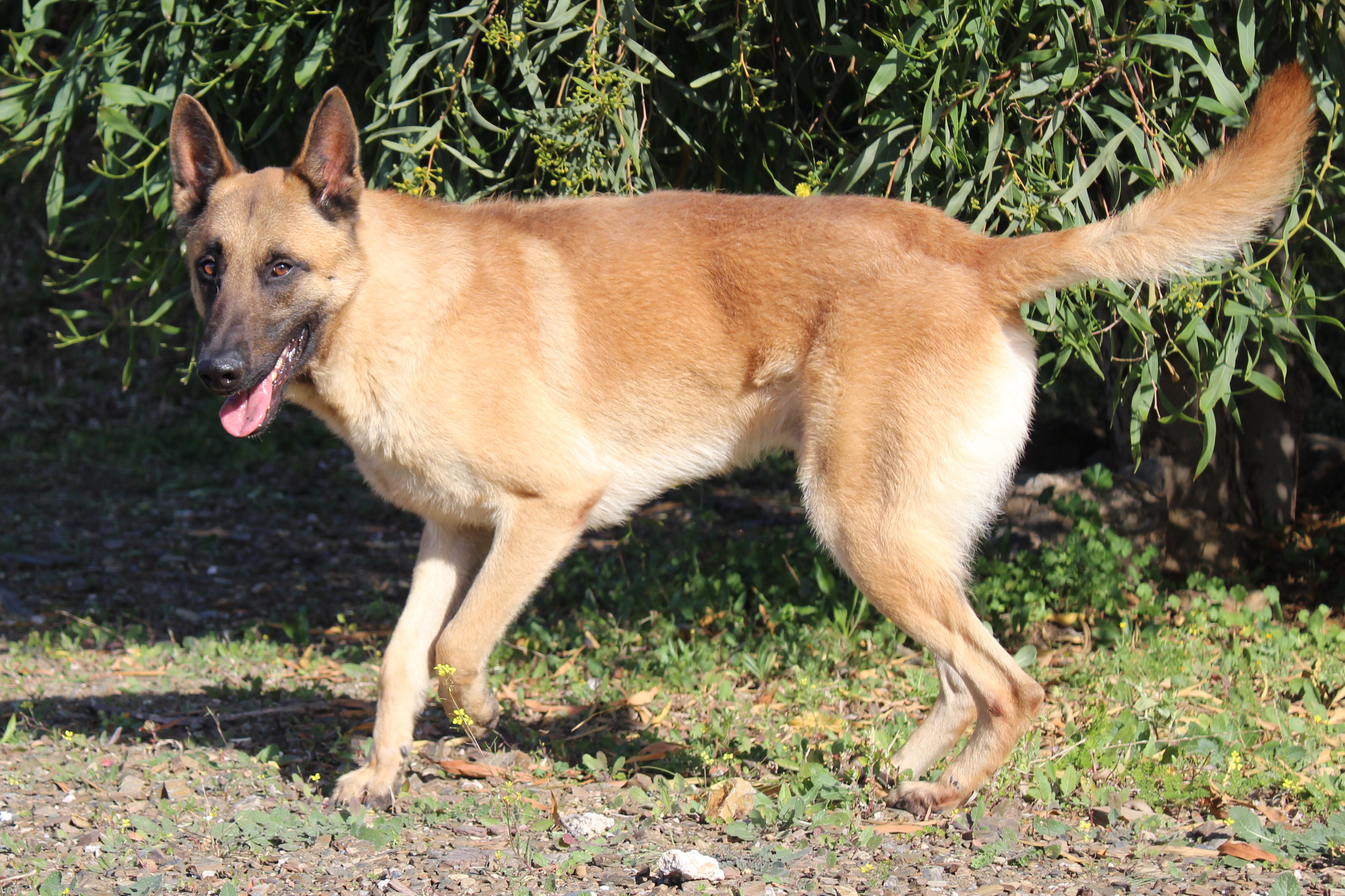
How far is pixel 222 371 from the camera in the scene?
332cm

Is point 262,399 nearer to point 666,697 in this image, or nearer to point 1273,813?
point 666,697

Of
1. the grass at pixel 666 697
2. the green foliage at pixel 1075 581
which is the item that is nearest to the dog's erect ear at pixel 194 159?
the grass at pixel 666 697

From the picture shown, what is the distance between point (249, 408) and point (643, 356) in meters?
1.27

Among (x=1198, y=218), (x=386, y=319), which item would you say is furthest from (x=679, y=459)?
(x=1198, y=218)

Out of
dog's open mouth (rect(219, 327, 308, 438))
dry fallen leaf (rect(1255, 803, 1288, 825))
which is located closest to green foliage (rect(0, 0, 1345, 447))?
dog's open mouth (rect(219, 327, 308, 438))

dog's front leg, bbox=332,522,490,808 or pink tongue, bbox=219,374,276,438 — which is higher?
pink tongue, bbox=219,374,276,438

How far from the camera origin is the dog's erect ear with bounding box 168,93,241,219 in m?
3.71

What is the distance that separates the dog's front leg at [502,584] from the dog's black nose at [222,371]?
3.05 ft

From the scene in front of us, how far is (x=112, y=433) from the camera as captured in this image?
9.64 m

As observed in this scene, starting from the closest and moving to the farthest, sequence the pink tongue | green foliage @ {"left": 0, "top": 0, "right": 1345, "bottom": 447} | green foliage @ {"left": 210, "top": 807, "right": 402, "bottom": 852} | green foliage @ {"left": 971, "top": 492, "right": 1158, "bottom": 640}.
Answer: green foliage @ {"left": 210, "top": 807, "right": 402, "bottom": 852}
the pink tongue
green foliage @ {"left": 0, "top": 0, "right": 1345, "bottom": 447}
green foliage @ {"left": 971, "top": 492, "right": 1158, "bottom": 640}

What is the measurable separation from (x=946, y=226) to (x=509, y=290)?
145cm

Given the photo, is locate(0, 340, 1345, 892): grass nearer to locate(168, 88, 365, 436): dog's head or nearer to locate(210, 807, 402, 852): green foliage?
locate(210, 807, 402, 852): green foliage

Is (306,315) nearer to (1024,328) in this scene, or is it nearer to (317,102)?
(317,102)

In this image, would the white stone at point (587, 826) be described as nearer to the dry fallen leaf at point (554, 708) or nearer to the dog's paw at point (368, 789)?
the dog's paw at point (368, 789)
